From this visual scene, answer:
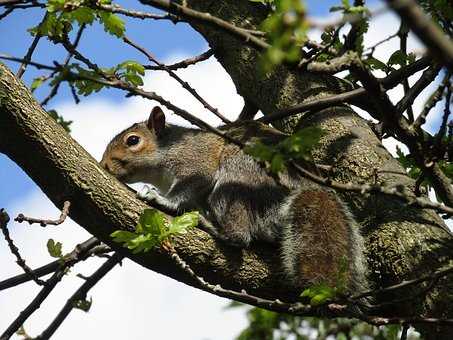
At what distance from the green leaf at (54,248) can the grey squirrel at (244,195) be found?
67cm

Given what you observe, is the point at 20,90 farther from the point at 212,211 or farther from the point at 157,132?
the point at 157,132

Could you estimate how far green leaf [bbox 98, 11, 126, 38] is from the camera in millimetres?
2943

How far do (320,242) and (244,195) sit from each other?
2.55 ft

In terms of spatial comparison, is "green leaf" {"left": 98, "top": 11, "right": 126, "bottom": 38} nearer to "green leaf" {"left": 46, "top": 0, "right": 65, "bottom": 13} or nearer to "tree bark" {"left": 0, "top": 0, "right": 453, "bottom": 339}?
"green leaf" {"left": 46, "top": 0, "right": 65, "bottom": 13}

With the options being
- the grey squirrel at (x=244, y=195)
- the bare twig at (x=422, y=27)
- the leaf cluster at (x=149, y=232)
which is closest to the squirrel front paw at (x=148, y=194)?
the grey squirrel at (x=244, y=195)

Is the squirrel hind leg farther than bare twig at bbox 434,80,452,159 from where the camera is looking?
Yes

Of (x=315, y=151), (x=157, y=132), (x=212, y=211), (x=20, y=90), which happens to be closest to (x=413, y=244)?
(x=315, y=151)

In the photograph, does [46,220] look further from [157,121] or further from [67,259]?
[157,121]

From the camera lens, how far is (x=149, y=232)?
2.74 metres

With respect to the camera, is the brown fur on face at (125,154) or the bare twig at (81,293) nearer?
the bare twig at (81,293)

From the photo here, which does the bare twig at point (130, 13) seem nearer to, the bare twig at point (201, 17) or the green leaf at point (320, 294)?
the bare twig at point (201, 17)

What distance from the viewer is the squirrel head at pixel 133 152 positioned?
4.89m

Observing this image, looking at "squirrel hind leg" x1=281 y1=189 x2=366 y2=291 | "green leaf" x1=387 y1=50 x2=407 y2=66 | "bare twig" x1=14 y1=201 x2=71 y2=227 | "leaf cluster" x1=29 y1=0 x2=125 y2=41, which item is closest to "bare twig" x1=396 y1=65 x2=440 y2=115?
"green leaf" x1=387 y1=50 x2=407 y2=66

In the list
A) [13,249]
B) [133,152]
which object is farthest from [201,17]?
[133,152]
